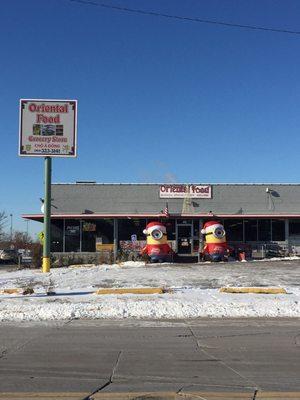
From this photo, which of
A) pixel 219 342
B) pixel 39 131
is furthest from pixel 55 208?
pixel 219 342

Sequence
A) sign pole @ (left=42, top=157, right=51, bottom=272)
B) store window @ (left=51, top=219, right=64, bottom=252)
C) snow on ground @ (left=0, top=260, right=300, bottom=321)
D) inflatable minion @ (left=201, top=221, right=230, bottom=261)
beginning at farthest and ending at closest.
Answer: store window @ (left=51, top=219, right=64, bottom=252) < inflatable minion @ (left=201, top=221, right=230, bottom=261) < sign pole @ (left=42, top=157, right=51, bottom=272) < snow on ground @ (left=0, top=260, right=300, bottom=321)

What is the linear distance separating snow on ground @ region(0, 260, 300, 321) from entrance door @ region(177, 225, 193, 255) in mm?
13042

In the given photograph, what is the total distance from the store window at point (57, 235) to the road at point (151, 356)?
2317 centimetres

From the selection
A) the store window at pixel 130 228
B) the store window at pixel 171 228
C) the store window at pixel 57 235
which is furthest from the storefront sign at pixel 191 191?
the store window at pixel 57 235

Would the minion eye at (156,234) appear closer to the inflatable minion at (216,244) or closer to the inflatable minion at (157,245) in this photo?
the inflatable minion at (157,245)

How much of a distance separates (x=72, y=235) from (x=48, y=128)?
38.9 ft

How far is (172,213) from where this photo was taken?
36062mm

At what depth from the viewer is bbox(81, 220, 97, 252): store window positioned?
35219 mm

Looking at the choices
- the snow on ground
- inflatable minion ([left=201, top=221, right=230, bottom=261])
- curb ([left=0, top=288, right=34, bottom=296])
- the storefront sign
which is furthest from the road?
the storefront sign

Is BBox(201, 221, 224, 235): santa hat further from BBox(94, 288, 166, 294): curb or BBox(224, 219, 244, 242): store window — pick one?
BBox(94, 288, 166, 294): curb

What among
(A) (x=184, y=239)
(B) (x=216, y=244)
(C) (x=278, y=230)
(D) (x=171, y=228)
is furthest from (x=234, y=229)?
(B) (x=216, y=244)

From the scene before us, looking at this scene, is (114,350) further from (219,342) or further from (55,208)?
(55,208)

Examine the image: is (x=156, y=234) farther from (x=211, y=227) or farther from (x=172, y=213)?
(x=172, y=213)

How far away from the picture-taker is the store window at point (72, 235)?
3509 centimetres
